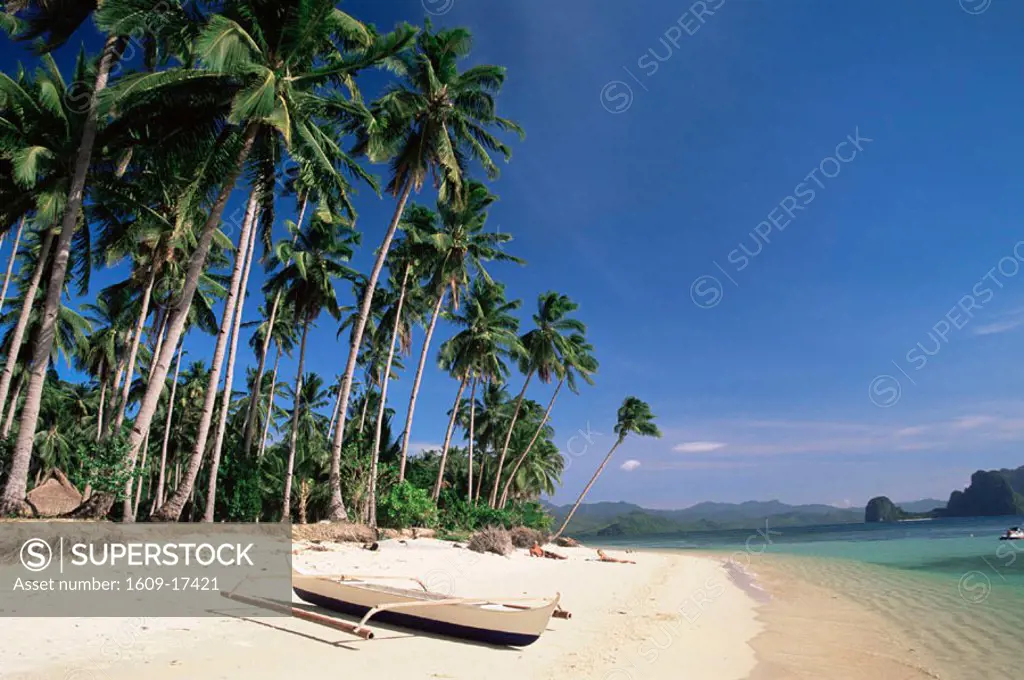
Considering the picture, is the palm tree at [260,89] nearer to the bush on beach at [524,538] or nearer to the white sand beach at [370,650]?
the white sand beach at [370,650]

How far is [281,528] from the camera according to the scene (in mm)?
13344

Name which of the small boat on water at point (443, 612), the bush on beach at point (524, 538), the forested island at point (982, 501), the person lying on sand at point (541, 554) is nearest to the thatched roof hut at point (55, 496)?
the bush on beach at point (524, 538)

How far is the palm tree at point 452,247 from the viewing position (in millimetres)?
24047

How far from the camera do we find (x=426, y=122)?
19.5 m

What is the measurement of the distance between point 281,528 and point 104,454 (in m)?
4.27

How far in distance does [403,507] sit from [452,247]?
11.3 metres

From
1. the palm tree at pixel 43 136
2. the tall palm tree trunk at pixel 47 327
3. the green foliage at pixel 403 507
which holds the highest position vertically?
the palm tree at pixel 43 136

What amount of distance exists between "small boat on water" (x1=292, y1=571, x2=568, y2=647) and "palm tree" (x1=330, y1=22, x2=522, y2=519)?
11.7m

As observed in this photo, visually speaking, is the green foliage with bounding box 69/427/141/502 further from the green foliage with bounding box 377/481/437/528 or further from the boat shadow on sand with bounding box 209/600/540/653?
the green foliage with bounding box 377/481/437/528

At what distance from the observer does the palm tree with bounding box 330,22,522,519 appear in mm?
18656

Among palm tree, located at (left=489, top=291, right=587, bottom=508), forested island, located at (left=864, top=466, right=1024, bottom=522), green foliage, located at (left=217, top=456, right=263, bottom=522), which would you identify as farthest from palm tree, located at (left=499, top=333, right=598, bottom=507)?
forested island, located at (left=864, top=466, right=1024, bottom=522)

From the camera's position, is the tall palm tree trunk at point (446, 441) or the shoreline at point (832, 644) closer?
the shoreline at point (832, 644)

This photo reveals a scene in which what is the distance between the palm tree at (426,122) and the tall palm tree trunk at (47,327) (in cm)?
747

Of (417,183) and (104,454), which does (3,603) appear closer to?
(104,454)
